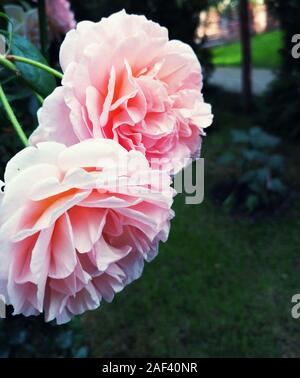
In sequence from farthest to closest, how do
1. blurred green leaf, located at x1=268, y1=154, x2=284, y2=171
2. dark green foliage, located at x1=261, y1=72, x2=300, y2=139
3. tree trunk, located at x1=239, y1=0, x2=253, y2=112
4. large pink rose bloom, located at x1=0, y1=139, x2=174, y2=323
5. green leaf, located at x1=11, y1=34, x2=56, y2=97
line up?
tree trunk, located at x1=239, y1=0, x2=253, y2=112
dark green foliage, located at x1=261, y1=72, x2=300, y2=139
blurred green leaf, located at x1=268, y1=154, x2=284, y2=171
green leaf, located at x1=11, y1=34, x2=56, y2=97
large pink rose bloom, located at x1=0, y1=139, x2=174, y2=323

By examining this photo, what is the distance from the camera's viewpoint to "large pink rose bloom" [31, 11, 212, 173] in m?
0.41

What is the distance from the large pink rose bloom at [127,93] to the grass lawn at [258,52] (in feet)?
27.4

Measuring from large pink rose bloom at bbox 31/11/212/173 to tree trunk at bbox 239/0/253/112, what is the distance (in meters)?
5.11

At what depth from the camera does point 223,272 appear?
2850 mm

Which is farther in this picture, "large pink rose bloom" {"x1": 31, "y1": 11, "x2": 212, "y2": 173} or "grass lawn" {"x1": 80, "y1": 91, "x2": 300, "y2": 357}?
"grass lawn" {"x1": 80, "y1": 91, "x2": 300, "y2": 357}

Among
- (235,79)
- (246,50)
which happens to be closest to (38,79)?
(246,50)

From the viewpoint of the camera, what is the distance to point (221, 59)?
33.1 ft

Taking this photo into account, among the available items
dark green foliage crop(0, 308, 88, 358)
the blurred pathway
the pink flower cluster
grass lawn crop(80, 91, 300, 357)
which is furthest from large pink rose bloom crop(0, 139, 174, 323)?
the blurred pathway

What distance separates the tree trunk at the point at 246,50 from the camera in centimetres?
528

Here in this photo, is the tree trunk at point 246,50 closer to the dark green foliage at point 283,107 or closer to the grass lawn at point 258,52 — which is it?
the dark green foliage at point 283,107

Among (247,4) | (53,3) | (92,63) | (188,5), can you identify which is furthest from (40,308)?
(247,4)

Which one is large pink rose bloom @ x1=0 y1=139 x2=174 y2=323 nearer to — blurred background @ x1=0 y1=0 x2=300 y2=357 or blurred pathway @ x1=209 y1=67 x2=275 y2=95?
blurred background @ x1=0 y1=0 x2=300 y2=357

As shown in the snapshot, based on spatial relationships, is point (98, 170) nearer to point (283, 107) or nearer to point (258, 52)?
point (283, 107)

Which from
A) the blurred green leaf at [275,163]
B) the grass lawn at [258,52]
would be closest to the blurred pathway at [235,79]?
the grass lawn at [258,52]
